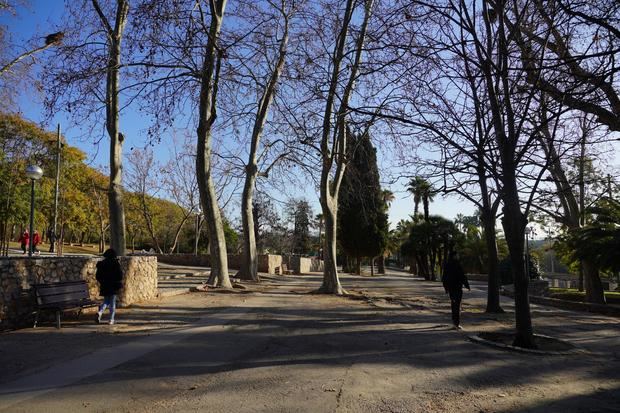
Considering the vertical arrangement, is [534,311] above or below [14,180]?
below

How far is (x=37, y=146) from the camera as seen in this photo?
121ft

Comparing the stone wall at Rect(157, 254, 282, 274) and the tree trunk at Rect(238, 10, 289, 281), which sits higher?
the tree trunk at Rect(238, 10, 289, 281)

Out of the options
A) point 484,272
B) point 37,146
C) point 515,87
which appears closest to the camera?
point 515,87

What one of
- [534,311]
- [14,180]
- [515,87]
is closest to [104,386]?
[515,87]

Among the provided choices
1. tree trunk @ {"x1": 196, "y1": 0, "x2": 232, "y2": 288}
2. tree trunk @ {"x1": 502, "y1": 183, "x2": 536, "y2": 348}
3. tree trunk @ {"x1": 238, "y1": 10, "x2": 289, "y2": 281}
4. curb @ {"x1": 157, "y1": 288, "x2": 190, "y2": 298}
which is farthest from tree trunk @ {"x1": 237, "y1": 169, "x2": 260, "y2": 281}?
tree trunk @ {"x1": 502, "y1": 183, "x2": 536, "y2": 348}

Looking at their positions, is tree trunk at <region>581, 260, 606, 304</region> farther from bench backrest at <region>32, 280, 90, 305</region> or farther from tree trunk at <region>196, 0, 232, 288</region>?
bench backrest at <region>32, 280, 90, 305</region>

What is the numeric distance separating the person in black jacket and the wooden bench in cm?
43

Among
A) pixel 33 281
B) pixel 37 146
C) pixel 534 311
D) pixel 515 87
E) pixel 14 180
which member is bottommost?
pixel 534 311

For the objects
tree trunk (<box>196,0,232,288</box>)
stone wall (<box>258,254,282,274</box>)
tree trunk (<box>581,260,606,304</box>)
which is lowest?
tree trunk (<box>581,260,606,304</box>)

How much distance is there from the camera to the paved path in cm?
548

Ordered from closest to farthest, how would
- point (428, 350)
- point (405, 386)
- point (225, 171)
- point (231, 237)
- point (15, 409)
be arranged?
point (15, 409)
point (405, 386)
point (428, 350)
point (225, 171)
point (231, 237)

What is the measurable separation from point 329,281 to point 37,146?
88.4 feet

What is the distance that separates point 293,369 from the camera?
6.96 metres

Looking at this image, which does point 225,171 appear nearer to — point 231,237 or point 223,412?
point 223,412
